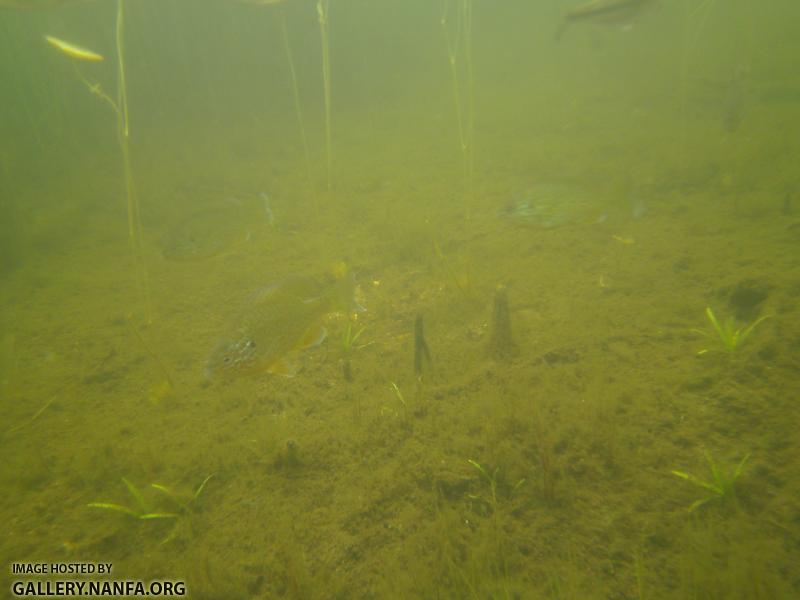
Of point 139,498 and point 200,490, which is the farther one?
point 200,490

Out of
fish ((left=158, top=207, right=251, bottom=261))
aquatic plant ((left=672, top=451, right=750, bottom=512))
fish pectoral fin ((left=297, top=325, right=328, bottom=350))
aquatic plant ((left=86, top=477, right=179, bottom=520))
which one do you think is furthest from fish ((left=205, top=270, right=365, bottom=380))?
aquatic plant ((left=672, top=451, right=750, bottom=512))

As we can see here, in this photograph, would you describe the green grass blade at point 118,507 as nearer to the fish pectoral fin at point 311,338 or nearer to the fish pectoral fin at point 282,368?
the fish pectoral fin at point 282,368

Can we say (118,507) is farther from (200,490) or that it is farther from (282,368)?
(282,368)

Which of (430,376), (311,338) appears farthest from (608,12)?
(311,338)

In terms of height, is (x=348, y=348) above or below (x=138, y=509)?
above

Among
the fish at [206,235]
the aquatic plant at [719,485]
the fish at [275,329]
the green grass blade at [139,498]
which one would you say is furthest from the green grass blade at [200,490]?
the fish at [206,235]

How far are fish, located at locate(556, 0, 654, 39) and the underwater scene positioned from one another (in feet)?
0.11

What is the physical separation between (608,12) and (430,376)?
20.0 feet

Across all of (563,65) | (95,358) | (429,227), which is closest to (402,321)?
(429,227)

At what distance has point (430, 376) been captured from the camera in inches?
138

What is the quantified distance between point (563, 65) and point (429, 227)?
45.6 feet

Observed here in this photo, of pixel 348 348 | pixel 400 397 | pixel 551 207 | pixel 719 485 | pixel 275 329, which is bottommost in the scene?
pixel 719 485

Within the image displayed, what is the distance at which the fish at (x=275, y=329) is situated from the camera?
3.10 meters

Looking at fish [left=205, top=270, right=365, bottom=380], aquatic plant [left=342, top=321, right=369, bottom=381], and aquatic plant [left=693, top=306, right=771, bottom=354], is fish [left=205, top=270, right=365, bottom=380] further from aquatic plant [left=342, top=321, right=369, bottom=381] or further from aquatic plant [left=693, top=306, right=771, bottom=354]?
aquatic plant [left=693, top=306, right=771, bottom=354]
